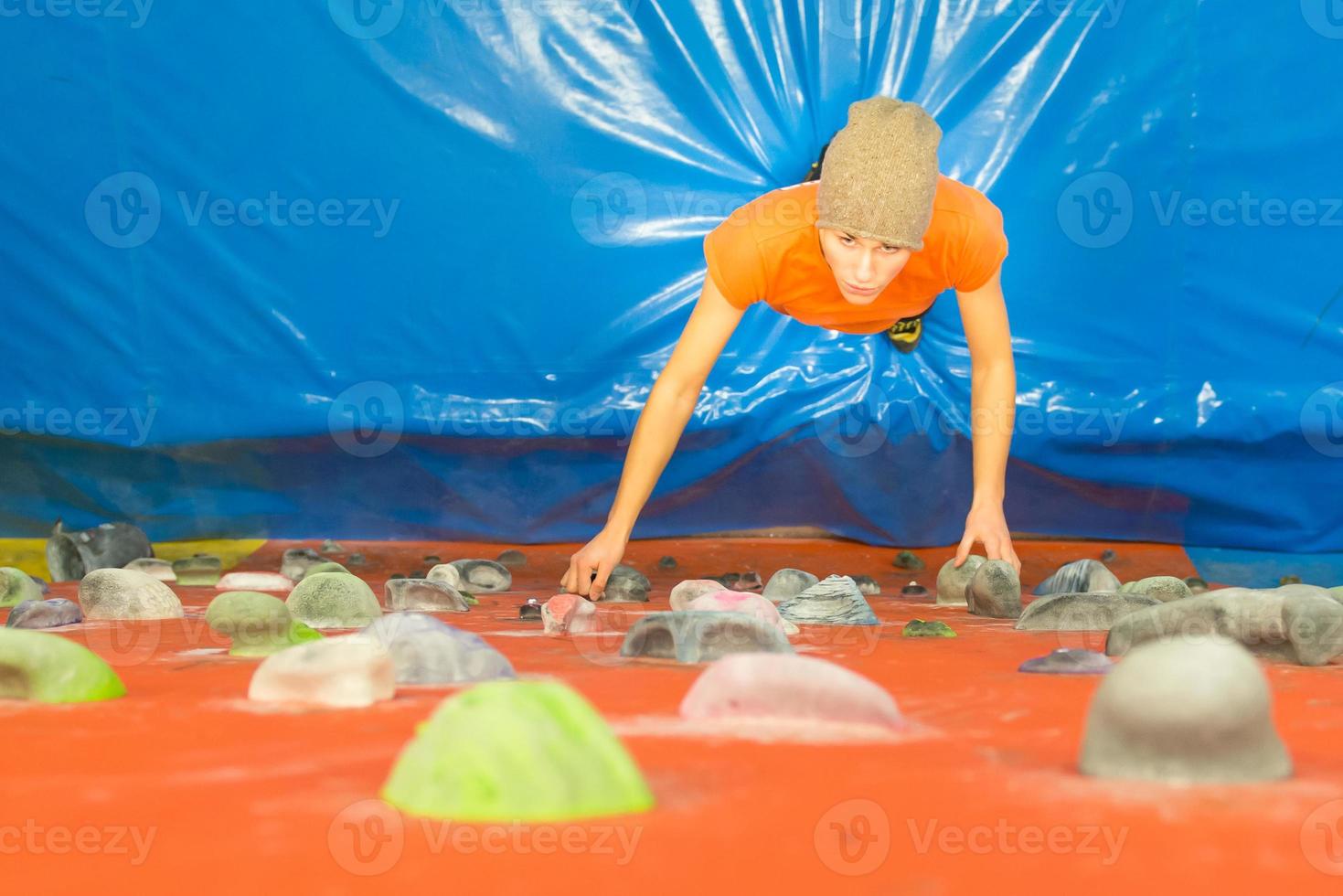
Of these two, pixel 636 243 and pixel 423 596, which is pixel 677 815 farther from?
pixel 636 243

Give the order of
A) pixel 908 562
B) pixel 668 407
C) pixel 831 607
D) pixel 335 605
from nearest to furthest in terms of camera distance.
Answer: pixel 335 605
pixel 831 607
pixel 668 407
pixel 908 562

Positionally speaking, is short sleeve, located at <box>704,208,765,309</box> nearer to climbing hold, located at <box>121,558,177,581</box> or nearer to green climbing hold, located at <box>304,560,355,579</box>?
green climbing hold, located at <box>304,560,355,579</box>

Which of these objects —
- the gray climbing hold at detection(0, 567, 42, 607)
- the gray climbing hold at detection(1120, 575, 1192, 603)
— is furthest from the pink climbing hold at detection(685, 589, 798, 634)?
the gray climbing hold at detection(0, 567, 42, 607)

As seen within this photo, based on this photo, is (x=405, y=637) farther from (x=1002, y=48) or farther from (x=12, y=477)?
(x=12, y=477)

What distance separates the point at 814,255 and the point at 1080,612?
2.49 feet

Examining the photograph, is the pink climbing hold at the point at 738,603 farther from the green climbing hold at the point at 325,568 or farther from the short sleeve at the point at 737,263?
the green climbing hold at the point at 325,568

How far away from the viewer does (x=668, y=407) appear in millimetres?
2180

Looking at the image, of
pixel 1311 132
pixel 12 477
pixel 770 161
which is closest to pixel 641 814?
pixel 770 161

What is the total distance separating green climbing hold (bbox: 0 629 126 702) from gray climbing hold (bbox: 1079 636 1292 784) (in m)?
0.73

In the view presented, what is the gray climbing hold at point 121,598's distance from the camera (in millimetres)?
1684

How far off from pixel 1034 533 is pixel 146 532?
2.18 meters

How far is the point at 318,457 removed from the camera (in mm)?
3141

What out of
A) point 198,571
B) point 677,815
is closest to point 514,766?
point 677,815

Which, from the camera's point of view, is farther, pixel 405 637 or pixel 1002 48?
pixel 1002 48
